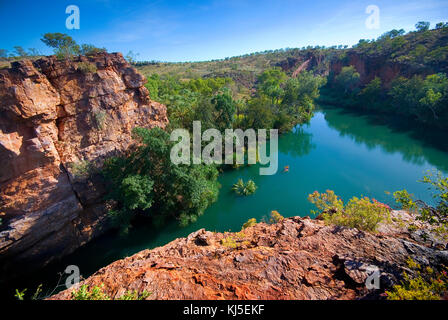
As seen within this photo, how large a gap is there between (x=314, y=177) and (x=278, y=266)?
1372 cm

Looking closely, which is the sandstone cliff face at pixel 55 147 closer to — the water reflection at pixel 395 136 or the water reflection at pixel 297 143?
the water reflection at pixel 297 143

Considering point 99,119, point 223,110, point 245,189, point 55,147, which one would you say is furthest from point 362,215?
point 55,147

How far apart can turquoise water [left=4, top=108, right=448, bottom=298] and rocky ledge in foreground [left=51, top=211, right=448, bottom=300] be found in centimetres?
569

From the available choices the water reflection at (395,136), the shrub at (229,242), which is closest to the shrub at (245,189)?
the shrub at (229,242)

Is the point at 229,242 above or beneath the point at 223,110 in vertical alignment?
beneath

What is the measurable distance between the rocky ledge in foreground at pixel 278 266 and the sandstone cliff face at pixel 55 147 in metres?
7.53

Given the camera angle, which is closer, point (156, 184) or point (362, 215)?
point (362, 215)

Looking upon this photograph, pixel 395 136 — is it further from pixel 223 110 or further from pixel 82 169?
pixel 82 169

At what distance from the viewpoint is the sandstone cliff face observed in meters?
10.3

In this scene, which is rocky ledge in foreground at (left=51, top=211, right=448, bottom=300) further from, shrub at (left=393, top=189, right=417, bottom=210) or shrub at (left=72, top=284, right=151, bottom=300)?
shrub at (left=393, top=189, right=417, bottom=210)

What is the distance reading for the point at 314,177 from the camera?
18266mm

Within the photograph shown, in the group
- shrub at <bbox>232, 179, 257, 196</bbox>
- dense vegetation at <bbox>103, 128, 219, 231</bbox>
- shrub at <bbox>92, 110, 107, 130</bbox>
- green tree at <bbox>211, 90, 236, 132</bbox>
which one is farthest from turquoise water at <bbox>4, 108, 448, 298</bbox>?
shrub at <bbox>92, 110, 107, 130</bbox>

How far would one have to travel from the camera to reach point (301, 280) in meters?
6.02
